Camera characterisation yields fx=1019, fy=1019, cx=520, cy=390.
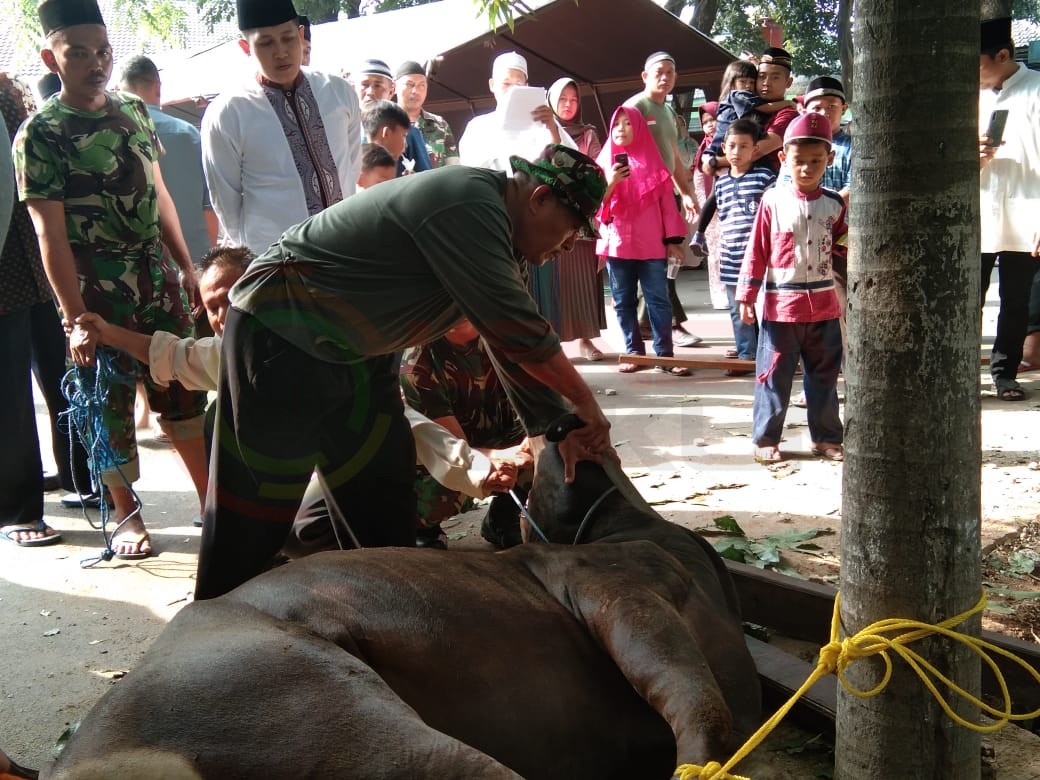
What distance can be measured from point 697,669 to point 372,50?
13.8m

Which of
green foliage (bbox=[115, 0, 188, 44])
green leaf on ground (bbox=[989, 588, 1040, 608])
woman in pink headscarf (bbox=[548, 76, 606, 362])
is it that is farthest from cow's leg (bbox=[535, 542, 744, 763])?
green foliage (bbox=[115, 0, 188, 44])

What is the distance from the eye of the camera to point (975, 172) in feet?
6.98

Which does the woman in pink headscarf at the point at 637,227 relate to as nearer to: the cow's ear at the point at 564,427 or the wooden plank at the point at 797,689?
A: the cow's ear at the point at 564,427

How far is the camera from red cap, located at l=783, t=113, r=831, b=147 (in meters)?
5.95

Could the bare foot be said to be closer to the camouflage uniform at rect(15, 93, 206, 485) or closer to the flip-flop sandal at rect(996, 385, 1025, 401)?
the camouflage uniform at rect(15, 93, 206, 485)

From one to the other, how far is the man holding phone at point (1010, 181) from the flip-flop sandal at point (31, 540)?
5936 mm

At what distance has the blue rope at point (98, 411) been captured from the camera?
15.9 feet

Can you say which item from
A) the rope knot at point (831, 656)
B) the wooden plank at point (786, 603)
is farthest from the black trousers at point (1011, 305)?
the rope knot at point (831, 656)

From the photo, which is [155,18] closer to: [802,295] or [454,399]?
[802,295]

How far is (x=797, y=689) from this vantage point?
2.89m

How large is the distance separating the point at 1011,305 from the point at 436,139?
4585mm

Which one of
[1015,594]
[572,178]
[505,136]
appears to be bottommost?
[1015,594]

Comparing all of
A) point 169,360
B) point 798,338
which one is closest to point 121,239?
point 169,360

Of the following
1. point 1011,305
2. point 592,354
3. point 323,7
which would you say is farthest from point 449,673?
point 323,7
